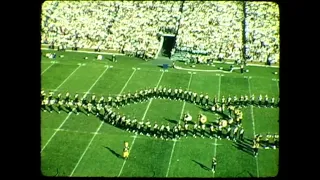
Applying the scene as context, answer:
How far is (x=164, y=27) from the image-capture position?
94.0 ft

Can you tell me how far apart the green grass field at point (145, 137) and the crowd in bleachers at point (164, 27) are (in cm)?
354

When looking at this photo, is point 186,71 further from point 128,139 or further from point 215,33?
point 128,139

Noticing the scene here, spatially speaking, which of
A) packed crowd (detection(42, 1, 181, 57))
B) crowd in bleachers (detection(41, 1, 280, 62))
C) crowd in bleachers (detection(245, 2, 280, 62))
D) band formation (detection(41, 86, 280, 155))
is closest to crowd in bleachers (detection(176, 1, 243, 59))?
crowd in bleachers (detection(41, 1, 280, 62))

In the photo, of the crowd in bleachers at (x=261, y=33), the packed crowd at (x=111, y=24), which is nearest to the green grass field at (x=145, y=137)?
the crowd in bleachers at (x=261, y=33)

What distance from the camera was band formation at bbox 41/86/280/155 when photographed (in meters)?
15.6

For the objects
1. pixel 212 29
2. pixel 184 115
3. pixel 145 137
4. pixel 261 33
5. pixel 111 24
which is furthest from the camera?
pixel 111 24

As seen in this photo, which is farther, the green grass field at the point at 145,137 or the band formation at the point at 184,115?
the band formation at the point at 184,115

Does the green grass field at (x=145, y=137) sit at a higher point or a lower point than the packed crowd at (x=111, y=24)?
lower

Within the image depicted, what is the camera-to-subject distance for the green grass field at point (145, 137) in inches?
529

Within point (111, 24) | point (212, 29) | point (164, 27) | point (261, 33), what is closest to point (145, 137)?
point (261, 33)

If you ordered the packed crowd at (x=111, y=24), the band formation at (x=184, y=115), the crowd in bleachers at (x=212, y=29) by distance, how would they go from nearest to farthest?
the band formation at (x=184, y=115), the crowd in bleachers at (x=212, y=29), the packed crowd at (x=111, y=24)

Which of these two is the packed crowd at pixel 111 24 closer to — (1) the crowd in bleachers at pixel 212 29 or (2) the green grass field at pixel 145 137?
(1) the crowd in bleachers at pixel 212 29

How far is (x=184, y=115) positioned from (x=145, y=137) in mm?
2385

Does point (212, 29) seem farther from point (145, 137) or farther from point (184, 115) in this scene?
point (145, 137)
